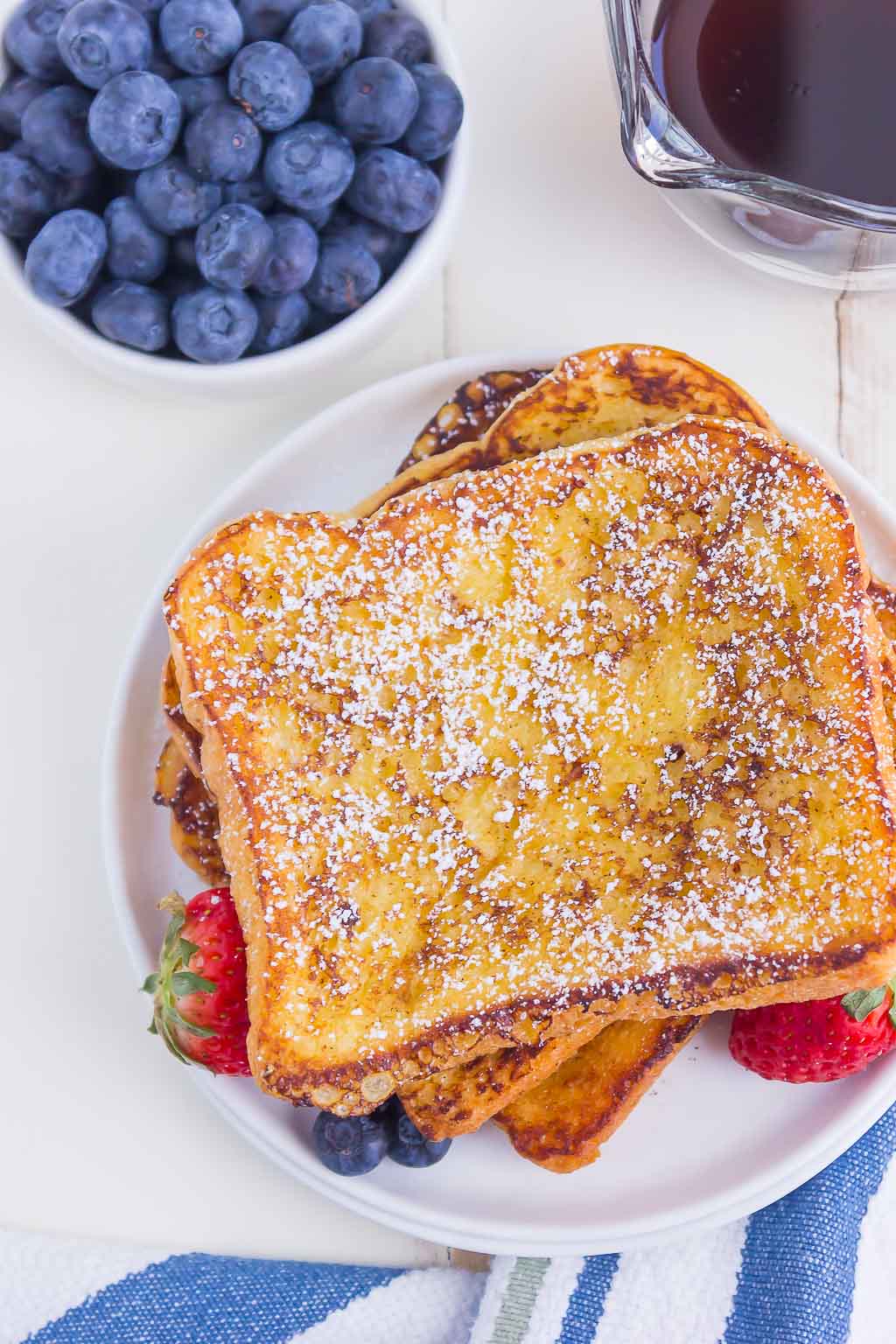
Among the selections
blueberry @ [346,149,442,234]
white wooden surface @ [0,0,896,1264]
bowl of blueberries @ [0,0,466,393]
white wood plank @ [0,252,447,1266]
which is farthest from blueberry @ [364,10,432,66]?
white wood plank @ [0,252,447,1266]

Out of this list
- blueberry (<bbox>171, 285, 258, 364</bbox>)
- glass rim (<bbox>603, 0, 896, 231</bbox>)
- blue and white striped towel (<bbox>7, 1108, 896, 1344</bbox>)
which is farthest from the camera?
blue and white striped towel (<bbox>7, 1108, 896, 1344</bbox>)

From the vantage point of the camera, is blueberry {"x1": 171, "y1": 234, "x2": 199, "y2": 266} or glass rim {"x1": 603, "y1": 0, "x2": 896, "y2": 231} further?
blueberry {"x1": 171, "y1": 234, "x2": 199, "y2": 266}

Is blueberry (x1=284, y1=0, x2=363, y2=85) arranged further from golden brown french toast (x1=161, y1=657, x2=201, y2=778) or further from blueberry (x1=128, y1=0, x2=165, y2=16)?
golden brown french toast (x1=161, y1=657, x2=201, y2=778)

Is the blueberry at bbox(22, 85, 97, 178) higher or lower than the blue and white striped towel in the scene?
higher

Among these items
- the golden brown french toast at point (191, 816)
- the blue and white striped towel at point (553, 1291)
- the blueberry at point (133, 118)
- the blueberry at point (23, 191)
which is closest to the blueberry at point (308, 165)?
the blueberry at point (133, 118)

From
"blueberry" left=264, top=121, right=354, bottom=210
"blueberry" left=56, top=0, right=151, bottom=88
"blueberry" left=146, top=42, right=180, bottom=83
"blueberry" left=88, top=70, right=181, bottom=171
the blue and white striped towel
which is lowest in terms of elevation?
the blue and white striped towel

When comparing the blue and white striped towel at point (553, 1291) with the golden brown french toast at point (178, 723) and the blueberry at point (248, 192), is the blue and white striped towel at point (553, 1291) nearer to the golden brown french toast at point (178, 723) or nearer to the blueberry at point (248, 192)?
the golden brown french toast at point (178, 723)
